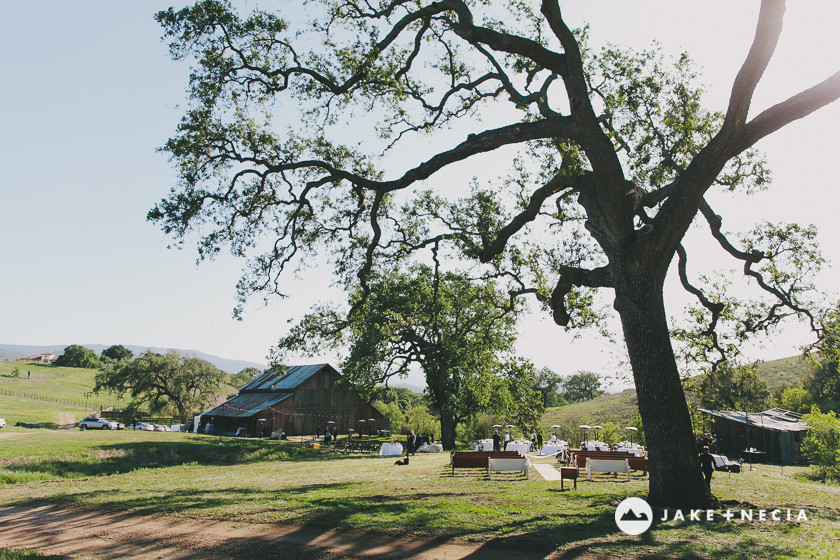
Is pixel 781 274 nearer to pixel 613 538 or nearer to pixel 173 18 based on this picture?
pixel 613 538

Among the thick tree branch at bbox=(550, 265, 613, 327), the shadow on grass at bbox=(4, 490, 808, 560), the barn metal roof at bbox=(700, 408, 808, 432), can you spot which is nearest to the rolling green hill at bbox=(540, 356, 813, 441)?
the barn metal roof at bbox=(700, 408, 808, 432)

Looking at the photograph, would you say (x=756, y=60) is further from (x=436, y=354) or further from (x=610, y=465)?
(x=436, y=354)

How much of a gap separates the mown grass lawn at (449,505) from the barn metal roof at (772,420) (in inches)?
997

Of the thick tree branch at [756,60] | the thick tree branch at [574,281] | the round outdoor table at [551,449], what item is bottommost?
the round outdoor table at [551,449]

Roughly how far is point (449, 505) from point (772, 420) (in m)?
37.1

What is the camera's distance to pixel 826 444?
25.9m

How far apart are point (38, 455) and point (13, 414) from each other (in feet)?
168

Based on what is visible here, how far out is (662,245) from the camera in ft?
33.9

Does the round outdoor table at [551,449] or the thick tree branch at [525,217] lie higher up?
the thick tree branch at [525,217]

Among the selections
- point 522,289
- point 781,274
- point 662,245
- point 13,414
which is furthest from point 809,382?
point 13,414

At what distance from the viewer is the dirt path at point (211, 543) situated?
7.17 meters

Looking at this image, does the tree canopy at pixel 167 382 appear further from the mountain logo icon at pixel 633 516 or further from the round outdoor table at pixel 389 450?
the mountain logo icon at pixel 633 516

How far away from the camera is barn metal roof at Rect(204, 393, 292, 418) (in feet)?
170

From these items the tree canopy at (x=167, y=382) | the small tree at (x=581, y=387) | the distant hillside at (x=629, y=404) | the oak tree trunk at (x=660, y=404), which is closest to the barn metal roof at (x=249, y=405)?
the tree canopy at (x=167, y=382)
